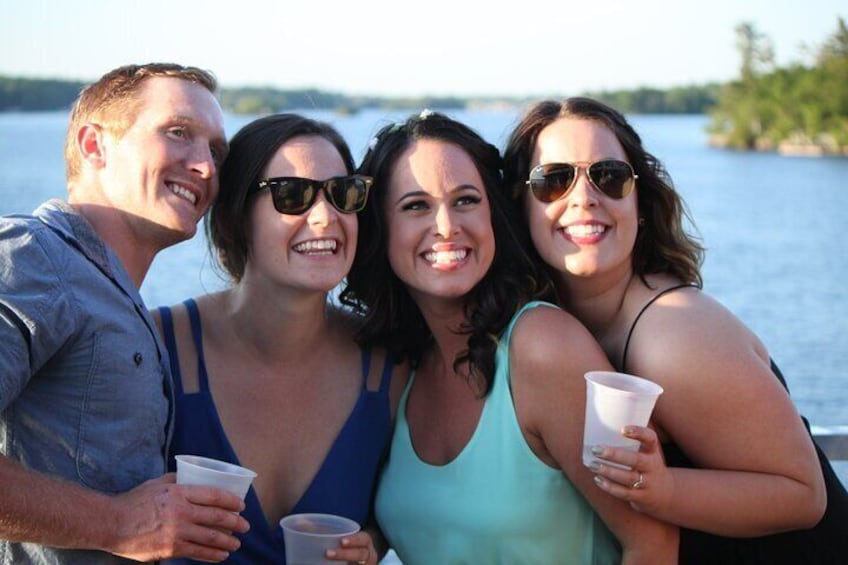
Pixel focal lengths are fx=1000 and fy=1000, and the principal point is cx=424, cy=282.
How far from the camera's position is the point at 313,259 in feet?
11.5

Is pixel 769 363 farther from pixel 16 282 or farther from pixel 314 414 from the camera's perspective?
pixel 16 282

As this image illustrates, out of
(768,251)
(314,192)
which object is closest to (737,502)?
(314,192)

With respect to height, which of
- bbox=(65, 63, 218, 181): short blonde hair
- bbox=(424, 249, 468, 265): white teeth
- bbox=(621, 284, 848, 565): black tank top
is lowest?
bbox=(621, 284, 848, 565): black tank top

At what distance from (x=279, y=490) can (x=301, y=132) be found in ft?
4.27

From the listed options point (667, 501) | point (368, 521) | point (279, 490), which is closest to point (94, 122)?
point (279, 490)

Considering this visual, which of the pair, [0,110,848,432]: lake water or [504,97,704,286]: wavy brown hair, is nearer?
[504,97,704,286]: wavy brown hair

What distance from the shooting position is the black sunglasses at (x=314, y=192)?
3504 mm

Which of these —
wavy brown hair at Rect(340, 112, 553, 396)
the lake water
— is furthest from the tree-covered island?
wavy brown hair at Rect(340, 112, 553, 396)

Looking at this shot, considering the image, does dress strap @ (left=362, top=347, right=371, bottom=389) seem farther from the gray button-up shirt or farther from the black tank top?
the black tank top

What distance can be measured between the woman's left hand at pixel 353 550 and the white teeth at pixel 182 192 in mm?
1235

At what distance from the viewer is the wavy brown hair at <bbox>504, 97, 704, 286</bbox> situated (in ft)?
11.9

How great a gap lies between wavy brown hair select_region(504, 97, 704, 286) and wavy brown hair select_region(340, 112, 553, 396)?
0.09 metres

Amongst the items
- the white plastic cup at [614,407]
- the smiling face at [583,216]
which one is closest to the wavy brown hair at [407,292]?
the smiling face at [583,216]

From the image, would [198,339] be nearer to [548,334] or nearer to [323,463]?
[323,463]
